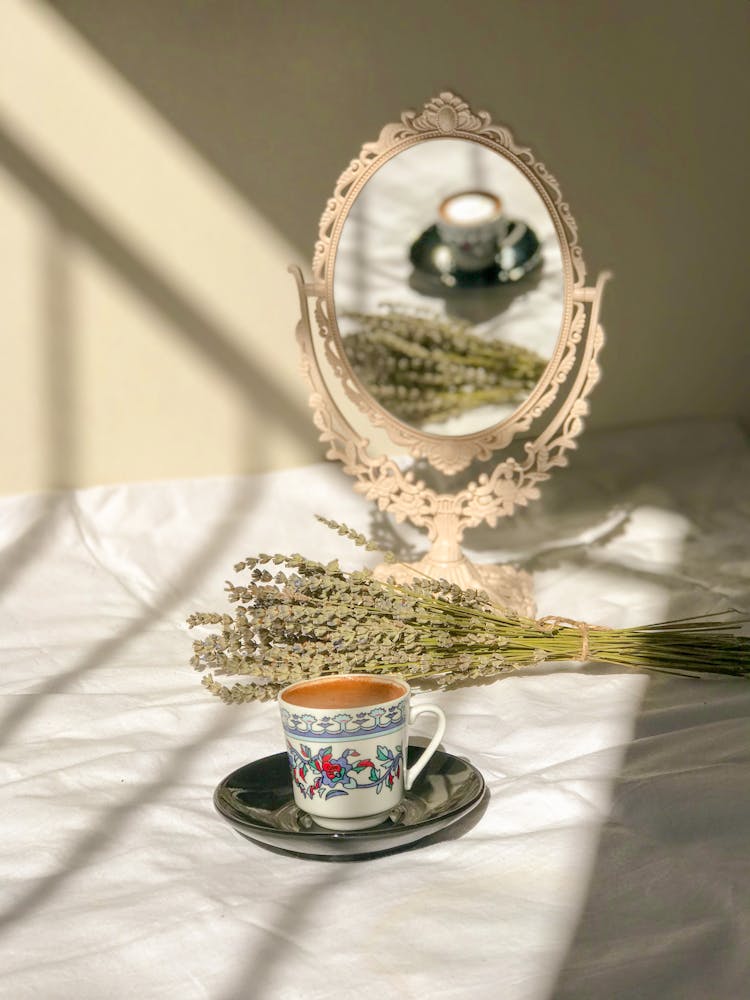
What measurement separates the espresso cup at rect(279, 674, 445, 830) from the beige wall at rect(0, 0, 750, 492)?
123cm

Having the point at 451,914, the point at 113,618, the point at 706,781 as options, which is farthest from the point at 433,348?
the point at 451,914

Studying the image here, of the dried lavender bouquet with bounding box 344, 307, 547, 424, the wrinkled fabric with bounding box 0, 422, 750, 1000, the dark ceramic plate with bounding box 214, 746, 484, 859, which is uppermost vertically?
the dried lavender bouquet with bounding box 344, 307, 547, 424

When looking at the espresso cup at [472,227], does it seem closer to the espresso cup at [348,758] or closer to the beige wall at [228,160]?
the beige wall at [228,160]

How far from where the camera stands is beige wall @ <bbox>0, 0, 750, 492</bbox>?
83.8 inches

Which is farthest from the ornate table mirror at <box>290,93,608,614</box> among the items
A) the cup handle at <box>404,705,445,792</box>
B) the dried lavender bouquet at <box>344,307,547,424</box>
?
the cup handle at <box>404,705,445,792</box>

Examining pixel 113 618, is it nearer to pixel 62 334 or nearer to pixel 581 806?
pixel 62 334

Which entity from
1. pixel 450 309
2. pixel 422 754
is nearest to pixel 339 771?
pixel 422 754

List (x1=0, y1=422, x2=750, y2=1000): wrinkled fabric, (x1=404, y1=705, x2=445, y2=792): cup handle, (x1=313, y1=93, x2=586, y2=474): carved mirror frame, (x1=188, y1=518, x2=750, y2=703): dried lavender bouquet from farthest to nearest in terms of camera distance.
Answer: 1. (x1=313, y1=93, x2=586, y2=474): carved mirror frame
2. (x1=188, y1=518, x2=750, y2=703): dried lavender bouquet
3. (x1=404, y1=705, x2=445, y2=792): cup handle
4. (x1=0, y1=422, x2=750, y2=1000): wrinkled fabric

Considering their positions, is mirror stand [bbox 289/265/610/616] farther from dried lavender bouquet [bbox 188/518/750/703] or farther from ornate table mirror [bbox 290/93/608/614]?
dried lavender bouquet [bbox 188/518/750/703]

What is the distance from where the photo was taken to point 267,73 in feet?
7.24

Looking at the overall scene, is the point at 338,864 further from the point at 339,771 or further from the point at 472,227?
the point at 472,227

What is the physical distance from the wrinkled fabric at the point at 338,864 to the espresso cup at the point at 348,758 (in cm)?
5

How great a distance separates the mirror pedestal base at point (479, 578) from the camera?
1.84m

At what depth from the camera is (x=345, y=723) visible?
1099 millimetres
